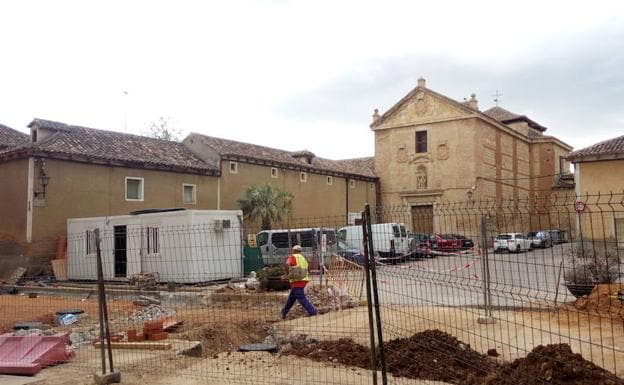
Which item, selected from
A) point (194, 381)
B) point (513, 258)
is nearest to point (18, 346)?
point (194, 381)

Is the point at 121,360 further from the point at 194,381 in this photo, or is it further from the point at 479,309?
the point at 479,309

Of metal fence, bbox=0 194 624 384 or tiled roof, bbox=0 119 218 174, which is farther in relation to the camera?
tiled roof, bbox=0 119 218 174

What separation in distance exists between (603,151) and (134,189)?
2202cm

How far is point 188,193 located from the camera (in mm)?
27562

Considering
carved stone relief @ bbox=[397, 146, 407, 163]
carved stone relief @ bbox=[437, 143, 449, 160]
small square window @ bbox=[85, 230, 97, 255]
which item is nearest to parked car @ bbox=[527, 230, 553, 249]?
small square window @ bbox=[85, 230, 97, 255]

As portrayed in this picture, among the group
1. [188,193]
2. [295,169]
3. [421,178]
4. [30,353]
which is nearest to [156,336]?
[30,353]

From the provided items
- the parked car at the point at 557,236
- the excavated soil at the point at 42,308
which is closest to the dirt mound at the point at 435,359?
the parked car at the point at 557,236

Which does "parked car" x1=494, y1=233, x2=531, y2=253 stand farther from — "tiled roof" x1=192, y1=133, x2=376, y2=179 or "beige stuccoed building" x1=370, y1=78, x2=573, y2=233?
"beige stuccoed building" x1=370, y1=78, x2=573, y2=233

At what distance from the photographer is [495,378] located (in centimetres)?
562

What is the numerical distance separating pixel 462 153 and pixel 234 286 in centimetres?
2679

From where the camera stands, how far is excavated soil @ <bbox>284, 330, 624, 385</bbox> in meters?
5.46

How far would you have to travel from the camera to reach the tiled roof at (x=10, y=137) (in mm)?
26275

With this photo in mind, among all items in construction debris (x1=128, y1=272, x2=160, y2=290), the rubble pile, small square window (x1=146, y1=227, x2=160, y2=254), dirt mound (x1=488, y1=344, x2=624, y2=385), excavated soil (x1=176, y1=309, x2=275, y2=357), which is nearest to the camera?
dirt mound (x1=488, y1=344, x2=624, y2=385)

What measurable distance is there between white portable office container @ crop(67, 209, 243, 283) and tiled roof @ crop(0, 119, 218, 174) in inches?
114
